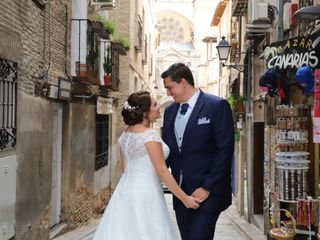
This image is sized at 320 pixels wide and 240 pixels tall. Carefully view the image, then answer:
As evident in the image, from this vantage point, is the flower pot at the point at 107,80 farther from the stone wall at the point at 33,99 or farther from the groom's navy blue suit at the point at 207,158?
the groom's navy blue suit at the point at 207,158

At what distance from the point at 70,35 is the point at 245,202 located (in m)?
6.52

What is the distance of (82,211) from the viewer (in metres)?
12.0

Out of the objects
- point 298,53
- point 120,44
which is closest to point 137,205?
point 298,53

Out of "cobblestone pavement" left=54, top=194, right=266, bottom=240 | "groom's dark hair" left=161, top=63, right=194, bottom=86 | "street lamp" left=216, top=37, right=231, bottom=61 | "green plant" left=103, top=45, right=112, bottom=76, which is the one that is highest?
"street lamp" left=216, top=37, right=231, bottom=61

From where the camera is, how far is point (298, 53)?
658cm

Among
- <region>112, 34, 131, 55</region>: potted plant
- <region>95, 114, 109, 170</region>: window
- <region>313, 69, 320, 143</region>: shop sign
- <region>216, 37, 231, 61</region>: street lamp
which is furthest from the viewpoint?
<region>112, 34, 131, 55</region>: potted plant

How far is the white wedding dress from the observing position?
14.7ft

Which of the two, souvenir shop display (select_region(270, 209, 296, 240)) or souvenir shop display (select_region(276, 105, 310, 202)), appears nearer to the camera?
souvenir shop display (select_region(270, 209, 296, 240))

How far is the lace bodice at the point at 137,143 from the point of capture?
431 cm

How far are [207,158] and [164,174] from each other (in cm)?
35

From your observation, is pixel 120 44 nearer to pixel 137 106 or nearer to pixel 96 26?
pixel 96 26

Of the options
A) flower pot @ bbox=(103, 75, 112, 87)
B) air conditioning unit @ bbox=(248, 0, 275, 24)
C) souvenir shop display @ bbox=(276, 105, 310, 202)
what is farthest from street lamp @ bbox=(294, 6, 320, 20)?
flower pot @ bbox=(103, 75, 112, 87)

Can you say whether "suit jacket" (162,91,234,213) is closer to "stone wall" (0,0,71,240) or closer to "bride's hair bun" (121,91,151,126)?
"bride's hair bun" (121,91,151,126)

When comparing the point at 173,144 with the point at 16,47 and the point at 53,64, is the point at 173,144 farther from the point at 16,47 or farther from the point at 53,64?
the point at 53,64
